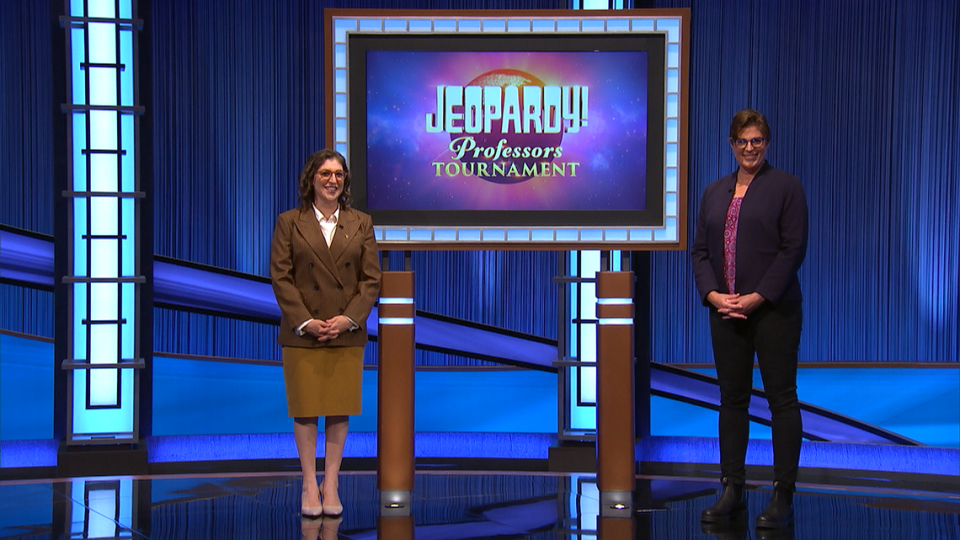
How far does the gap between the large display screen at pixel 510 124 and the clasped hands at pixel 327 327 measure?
1.75 feet

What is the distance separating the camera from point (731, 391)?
330 centimetres

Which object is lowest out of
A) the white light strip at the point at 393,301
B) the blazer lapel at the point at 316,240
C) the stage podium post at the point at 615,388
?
the stage podium post at the point at 615,388

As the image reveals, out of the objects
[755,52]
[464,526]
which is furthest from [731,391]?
[755,52]

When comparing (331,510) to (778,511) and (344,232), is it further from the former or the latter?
(778,511)

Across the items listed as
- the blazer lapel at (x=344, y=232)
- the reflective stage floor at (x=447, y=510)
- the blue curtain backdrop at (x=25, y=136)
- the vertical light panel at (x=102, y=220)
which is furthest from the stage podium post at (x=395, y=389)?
the blue curtain backdrop at (x=25, y=136)

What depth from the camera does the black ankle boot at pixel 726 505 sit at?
3279 millimetres

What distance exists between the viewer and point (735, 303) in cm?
319

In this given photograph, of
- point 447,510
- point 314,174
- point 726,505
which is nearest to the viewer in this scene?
point 726,505

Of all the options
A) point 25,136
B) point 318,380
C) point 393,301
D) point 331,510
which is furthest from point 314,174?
point 25,136

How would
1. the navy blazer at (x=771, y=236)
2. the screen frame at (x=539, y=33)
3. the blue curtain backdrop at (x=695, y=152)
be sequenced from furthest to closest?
1. the blue curtain backdrop at (x=695, y=152)
2. the screen frame at (x=539, y=33)
3. the navy blazer at (x=771, y=236)

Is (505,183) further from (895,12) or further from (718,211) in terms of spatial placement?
(895,12)

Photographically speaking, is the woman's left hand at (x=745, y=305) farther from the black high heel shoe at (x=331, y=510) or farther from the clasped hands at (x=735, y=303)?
the black high heel shoe at (x=331, y=510)

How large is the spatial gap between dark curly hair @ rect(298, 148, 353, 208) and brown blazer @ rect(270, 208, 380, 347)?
0.17 feet

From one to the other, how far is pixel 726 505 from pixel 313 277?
173 centimetres
